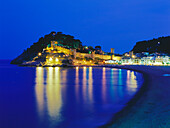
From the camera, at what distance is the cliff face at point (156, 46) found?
11284 cm

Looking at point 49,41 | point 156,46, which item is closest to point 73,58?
point 49,41

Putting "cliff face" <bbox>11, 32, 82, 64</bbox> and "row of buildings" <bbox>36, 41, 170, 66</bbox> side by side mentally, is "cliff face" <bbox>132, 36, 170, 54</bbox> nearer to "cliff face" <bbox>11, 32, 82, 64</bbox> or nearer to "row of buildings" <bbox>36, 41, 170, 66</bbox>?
"row of buildings" <bbox>36, 41, 170, 66</bbox>

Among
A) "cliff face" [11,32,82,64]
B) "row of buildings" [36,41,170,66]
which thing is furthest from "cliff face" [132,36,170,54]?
"cliff face" [11,32,82,64]

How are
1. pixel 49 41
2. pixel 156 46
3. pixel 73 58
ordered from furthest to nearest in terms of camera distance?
1. pixel 156 46
2. pixel 49 41
3. pixel 73 58

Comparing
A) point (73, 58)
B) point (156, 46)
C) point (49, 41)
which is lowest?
point (73, 58)

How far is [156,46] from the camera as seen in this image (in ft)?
388

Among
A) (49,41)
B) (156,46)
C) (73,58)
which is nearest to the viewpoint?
(73,58)

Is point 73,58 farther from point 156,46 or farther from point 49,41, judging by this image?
point 156,46

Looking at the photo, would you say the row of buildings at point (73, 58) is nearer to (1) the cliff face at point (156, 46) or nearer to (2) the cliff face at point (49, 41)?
(2) the cliff face at point (49, 41)

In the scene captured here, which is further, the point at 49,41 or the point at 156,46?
the point at 156,46

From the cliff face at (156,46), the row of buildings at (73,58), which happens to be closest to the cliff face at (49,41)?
the row of buildings at (73,58)

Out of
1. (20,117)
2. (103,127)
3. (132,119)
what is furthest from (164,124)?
(20,117)

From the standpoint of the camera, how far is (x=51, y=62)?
257ft

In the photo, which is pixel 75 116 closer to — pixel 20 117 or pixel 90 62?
pixel 20 117
